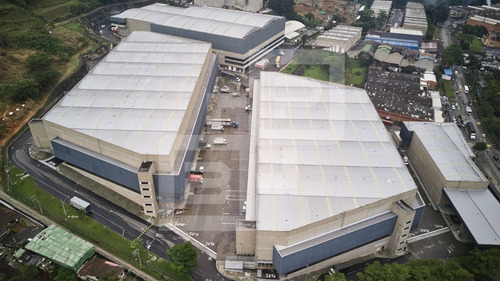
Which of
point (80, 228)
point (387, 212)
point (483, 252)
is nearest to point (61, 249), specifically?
point (80, 228)

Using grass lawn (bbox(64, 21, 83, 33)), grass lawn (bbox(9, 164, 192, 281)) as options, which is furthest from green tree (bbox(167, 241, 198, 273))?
grass lawn (bbox(64, 21, 83, 33))

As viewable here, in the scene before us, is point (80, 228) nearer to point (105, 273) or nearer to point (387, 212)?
point (105, 273)

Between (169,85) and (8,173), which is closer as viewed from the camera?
(8,173)

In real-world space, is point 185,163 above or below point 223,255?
above

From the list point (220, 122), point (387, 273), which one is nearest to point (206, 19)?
point (220, 122)

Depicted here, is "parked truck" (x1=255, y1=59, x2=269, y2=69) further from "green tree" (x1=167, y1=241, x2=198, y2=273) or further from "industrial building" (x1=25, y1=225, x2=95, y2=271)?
"industrial building" (x1=25, y1=225, x2=95, y2=271)

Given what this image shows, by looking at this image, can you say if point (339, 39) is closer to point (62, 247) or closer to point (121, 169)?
point (121, 169)
